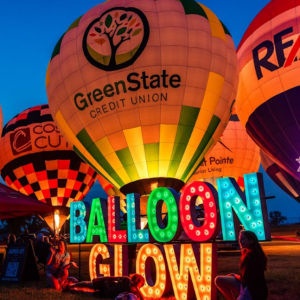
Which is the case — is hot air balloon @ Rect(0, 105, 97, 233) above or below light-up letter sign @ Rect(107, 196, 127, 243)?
above

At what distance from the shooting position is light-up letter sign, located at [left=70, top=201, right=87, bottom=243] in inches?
365

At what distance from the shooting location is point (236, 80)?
13.3 m

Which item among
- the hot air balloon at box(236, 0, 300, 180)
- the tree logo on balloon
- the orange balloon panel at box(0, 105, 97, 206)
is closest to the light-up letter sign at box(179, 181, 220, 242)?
the tree logo on balloon

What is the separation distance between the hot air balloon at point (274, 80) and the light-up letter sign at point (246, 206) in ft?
31.1

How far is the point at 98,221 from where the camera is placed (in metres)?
8.90

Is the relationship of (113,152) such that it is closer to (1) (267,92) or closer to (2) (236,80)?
(2) (236,80)

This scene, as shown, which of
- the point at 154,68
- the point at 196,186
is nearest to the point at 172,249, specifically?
the point at 196,186

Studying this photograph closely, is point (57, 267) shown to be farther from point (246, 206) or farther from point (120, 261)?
point (246, 206)

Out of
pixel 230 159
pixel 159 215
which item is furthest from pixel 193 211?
pixel 230 159

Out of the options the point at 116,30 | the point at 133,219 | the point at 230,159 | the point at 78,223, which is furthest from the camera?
the point at 230,159

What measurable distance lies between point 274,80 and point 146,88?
6224mm

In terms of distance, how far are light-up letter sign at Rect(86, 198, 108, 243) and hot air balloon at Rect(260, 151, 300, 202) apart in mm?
16356

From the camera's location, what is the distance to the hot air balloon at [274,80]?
14461 millimetres

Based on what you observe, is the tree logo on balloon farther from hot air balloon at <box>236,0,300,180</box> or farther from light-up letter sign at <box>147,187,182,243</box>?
hot air balloon at <box>236,0,300,180</box>
